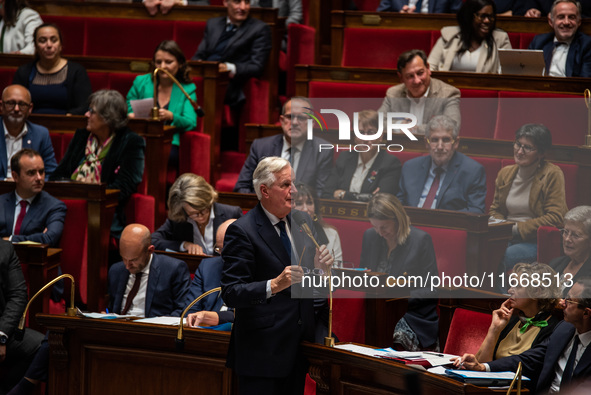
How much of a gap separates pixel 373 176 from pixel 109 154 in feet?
4.32

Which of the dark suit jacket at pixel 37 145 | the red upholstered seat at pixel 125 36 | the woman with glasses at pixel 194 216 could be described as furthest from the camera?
the red upholstered seat at pixel 125 36

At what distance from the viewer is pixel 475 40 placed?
130 inches

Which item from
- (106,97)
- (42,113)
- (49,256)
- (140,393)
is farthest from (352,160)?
(42,113)

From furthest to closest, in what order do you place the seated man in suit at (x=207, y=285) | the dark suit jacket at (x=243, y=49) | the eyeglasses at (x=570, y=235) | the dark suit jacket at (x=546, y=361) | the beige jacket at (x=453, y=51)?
the dark suit jacket at (x=243, y=49), the beige jacket at (x=453, y=51), the seated man in suit at (x=207, y=285), the eyeglasses at (x=570, y=235), the dark suit jacket at (x=546, y=361)

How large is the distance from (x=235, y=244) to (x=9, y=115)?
5.33 ft

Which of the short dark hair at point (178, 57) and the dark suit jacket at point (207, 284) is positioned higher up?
the short dark hair at point (178, 57)

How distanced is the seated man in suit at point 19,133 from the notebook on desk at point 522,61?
1.65 meters

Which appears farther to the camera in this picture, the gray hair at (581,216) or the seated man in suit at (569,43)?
the seated man in suit at (569,43)

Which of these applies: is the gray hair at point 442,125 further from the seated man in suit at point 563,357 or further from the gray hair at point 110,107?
the gray hair at point 110,107

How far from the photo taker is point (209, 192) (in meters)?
2.69

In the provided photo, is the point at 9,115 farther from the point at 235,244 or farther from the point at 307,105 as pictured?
the point at 235,244

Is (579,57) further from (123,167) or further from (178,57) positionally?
(123,167)

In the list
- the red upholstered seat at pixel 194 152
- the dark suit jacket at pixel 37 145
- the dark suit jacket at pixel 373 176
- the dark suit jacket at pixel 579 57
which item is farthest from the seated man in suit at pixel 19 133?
the dark suit jacket at pixel 579 57

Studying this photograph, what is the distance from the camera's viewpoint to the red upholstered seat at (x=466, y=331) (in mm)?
1991
